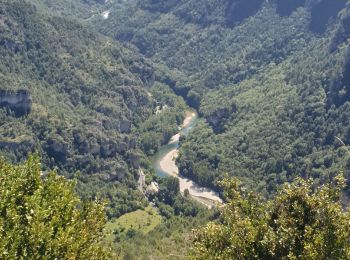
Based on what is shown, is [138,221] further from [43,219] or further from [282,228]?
[282,228]

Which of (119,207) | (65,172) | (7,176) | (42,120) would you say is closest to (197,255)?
(7,176)

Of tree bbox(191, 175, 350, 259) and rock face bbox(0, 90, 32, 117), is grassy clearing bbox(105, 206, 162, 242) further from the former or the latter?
tree bbox(191, 175, 350, 259)

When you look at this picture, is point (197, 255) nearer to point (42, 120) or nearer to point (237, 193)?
point (237, 193)

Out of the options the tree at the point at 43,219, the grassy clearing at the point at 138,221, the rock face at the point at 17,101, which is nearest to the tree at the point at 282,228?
the tree at the point at 43,219

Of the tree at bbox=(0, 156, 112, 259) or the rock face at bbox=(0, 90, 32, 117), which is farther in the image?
the rock face at bbox=(0, 90, 32, 117)

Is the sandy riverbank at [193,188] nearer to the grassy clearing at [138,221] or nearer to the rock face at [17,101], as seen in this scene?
the grassy clearing at [138,221]

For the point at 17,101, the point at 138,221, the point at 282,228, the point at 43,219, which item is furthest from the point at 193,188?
the point at 282,228

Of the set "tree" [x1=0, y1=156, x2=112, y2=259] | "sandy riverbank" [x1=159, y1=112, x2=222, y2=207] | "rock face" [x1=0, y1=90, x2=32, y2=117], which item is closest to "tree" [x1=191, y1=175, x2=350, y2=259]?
"tree" [x1=0, y1=156, x2=112, y2=259]
